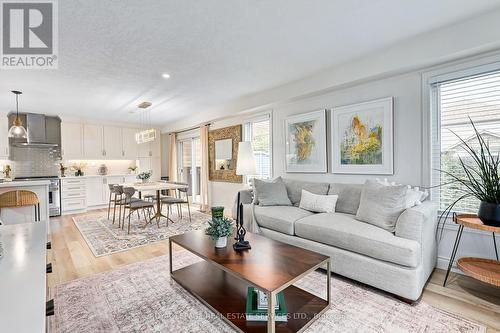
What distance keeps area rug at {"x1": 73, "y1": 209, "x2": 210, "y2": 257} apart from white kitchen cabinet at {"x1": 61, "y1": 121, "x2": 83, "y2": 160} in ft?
5.78

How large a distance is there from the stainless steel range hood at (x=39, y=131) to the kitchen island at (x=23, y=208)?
2.99 metres

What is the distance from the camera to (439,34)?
244 centimetres

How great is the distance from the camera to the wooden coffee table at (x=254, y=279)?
5.35ft

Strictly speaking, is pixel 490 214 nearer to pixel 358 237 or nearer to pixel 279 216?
pixel 358 237

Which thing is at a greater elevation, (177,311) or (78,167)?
(78,167)

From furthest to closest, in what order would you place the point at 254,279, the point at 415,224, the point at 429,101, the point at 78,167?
the point at 78,167
the point at 429,101
the point at 415,224
the point at 254,279

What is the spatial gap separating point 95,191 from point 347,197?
6508mm

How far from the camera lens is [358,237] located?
230 centimetres

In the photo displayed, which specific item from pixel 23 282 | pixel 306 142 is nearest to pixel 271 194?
pixel 306 142

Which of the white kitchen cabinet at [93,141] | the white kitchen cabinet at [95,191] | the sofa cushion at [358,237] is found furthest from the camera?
the white kitchen cabinet at [93,141]

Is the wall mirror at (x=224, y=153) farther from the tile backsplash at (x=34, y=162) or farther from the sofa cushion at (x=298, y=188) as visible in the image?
the tile backsplash at (x=34, y=162)

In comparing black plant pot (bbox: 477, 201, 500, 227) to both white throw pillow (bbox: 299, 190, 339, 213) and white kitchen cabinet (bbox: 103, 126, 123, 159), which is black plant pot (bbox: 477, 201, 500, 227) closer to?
white throw pillow (bbox: 299, 190, 339, 213)

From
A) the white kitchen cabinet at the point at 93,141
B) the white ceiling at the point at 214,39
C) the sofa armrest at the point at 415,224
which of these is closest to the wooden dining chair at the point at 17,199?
the white ceiling at the point at 214,39

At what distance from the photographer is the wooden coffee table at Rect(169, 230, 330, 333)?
163 centimetres
